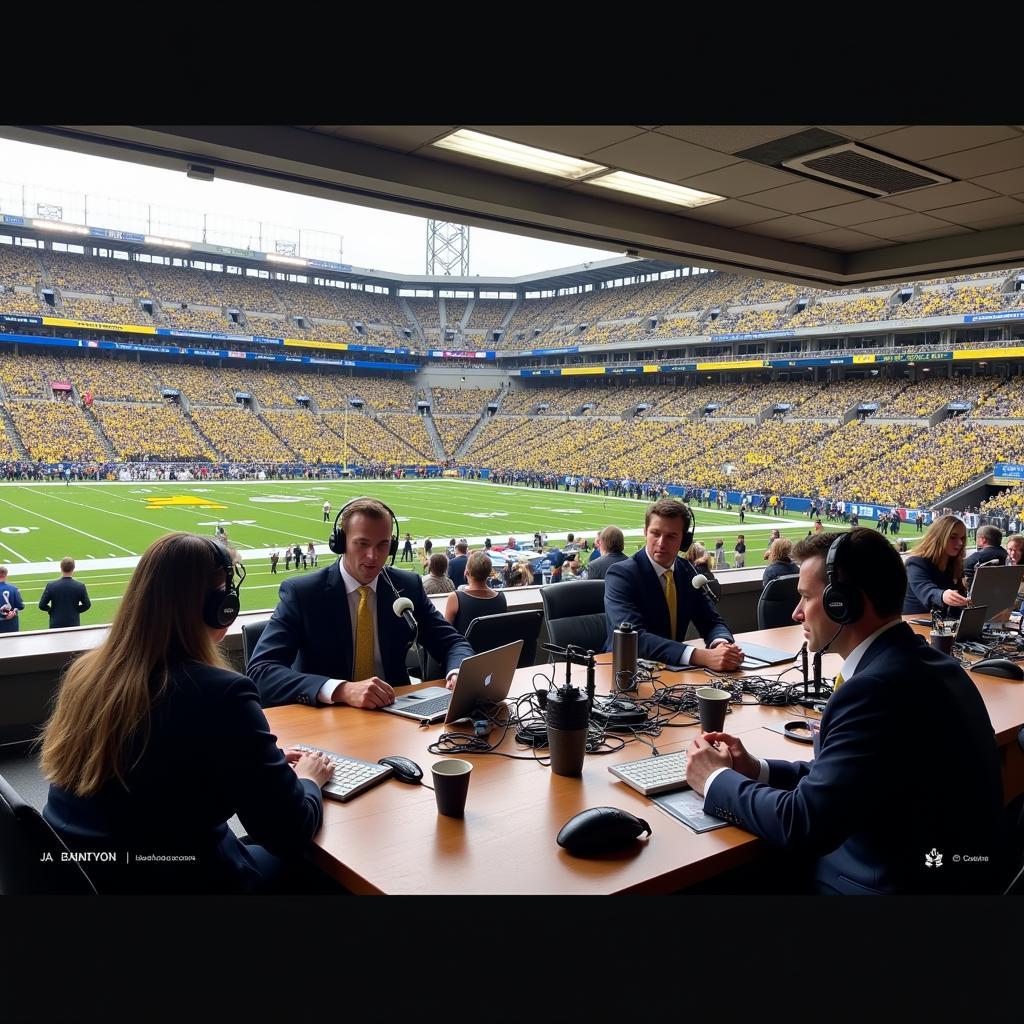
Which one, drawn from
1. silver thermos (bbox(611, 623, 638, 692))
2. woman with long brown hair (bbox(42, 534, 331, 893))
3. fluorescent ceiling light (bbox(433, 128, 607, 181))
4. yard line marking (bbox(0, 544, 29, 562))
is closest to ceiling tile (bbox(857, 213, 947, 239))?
fluorescent ceiling light (bbox(433, 128, 607, 181))


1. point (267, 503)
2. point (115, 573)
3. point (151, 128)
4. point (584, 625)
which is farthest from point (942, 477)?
point (151, 128)

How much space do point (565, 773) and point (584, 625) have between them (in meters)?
2.05

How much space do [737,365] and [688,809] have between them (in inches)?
1598

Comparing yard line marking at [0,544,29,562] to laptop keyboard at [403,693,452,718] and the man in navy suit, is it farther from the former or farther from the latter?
laptop keyboard at [403,693,452,718]

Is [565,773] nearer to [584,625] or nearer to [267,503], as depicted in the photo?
[584,625]

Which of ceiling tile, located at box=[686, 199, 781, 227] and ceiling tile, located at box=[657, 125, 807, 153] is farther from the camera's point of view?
ceiling tile, located at box=[686, 199, 781, 227]

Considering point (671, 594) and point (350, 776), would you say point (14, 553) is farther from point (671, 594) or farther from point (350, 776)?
point (350, 776)

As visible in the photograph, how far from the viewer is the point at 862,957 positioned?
8.10 ft

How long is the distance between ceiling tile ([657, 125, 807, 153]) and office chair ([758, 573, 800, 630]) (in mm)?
2556

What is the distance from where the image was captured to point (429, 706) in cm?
289

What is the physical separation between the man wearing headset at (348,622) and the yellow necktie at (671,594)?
117cm

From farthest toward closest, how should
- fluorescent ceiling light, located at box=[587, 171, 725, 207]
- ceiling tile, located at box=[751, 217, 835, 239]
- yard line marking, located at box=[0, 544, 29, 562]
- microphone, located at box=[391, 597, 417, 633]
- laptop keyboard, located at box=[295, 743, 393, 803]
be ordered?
yard line marking, located at box=[0, 544, 29, 562] < ceiling tile, located at box=[751, 217, 835, 239] < fluorescent ceiling light, located at box=[587, 171, 725, 207] < microphone, located at box=[391, 597, 417, 633] < laptop keyboard, located at box=[295, 743, 393, 803]

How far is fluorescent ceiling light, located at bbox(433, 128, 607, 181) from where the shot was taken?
12.4 ft
